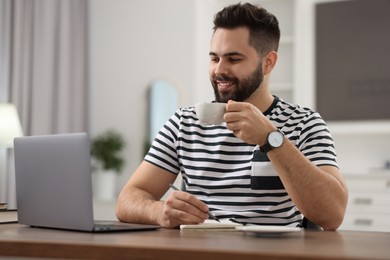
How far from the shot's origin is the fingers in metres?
1.52

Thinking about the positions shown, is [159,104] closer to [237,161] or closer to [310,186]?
[237,161]

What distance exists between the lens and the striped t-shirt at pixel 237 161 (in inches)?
74.6

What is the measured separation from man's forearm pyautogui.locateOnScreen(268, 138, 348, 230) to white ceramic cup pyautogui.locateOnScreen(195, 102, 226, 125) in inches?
6.4

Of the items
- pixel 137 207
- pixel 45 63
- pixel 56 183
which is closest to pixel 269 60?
pixel 137 207

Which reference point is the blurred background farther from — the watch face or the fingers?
the fingers

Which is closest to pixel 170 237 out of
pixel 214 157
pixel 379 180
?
pixel 214 157

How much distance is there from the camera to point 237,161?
6.46ft

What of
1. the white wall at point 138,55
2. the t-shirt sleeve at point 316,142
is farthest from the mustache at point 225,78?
the white wall at point 138,55

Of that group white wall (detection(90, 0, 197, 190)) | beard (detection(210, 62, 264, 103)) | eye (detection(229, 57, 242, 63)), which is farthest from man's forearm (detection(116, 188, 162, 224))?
white wall (detection(90, 0, 197, 190))

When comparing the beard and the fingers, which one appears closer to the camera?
the fingers

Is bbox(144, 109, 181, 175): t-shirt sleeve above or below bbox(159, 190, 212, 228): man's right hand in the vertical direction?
above

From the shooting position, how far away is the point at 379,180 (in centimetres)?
387

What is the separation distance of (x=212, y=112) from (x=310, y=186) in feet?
1.07

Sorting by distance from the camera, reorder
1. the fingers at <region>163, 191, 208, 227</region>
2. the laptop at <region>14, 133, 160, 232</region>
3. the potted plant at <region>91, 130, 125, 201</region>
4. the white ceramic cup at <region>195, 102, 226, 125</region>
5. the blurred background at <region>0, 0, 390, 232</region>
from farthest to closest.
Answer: the potted plant at <region>91, 130, 125, 201</region> < the blurred background at <region>0, 0, 390, 232</region> < the white ceramic cup at <region>195, 102, 226, 125</region> < the fingers at <region>163, 191, 208, 227</region> < the laptop at <region>14, 133, 160, 232</region>
